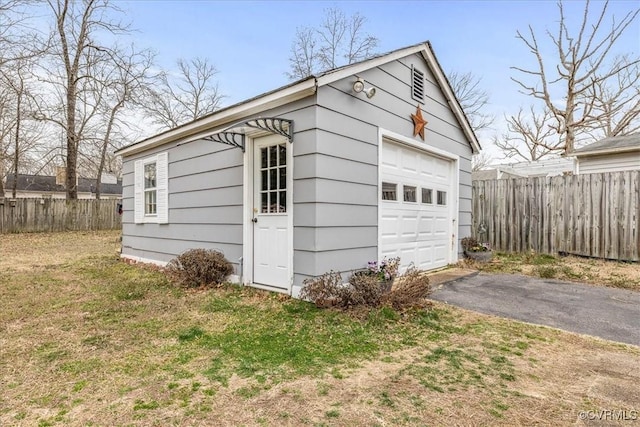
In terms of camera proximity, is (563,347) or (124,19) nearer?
(563,347)

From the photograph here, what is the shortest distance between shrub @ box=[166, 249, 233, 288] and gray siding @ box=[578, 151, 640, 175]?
34.4 ft

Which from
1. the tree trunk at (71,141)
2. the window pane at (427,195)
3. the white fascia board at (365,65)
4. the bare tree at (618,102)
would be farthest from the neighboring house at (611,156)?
the tree trunk at (71,141)

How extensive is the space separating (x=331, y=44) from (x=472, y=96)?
27.6 feet

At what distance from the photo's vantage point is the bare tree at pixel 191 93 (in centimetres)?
2195

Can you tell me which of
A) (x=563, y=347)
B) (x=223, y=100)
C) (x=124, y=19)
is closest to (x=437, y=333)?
(x=563, y=347)

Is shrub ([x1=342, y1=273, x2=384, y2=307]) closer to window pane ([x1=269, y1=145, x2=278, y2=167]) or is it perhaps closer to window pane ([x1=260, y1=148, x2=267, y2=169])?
window pane ([x1=269, y1=145, x2=278, y2=167])

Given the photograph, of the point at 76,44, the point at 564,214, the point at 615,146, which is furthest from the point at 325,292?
the point at 76,44

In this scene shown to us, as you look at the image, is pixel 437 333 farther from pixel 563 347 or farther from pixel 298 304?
pixel 298 304

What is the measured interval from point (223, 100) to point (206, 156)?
18.2 metres

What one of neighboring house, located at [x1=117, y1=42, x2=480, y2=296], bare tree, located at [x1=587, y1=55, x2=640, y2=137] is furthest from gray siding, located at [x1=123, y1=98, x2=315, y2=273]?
bare tree, located at [x1=587, y1=55, x2=640, y2=137]

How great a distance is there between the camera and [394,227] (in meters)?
5.50

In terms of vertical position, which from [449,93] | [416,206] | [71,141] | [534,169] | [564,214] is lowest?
[564,214]

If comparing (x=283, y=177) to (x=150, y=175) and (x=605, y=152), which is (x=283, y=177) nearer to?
(x=150, y=175)

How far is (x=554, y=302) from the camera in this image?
4453 millimetres
